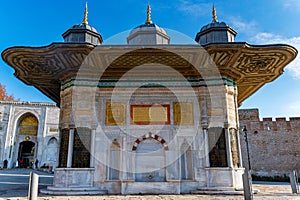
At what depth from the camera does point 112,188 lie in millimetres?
7789

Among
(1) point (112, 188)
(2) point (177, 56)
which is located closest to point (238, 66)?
(2) point (177, 56)

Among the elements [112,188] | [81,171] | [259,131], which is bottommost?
[112,188]

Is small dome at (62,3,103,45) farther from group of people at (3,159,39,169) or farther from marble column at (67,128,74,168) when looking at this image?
group of people at (3,159,39,169)

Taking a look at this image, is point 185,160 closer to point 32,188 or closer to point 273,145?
point 32,188

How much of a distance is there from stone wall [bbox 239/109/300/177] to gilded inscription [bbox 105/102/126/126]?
47.5 feet

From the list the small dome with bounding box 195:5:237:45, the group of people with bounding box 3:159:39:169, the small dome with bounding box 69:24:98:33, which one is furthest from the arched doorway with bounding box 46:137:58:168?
the small dome with bounding box 195:5:237:45

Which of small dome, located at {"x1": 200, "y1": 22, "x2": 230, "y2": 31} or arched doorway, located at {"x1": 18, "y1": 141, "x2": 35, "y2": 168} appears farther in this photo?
arched doorway, located at {"x1": 18, "y1": 141, "x2": 35, "y2": 168}

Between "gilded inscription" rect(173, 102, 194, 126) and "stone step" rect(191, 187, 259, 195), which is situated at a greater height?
"gilded inscription" rect(173, 102, 194, 126)

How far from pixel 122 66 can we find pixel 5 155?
25.2 meters

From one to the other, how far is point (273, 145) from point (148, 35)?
14348 millimetres

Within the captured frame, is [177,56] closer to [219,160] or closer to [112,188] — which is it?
[219,160]

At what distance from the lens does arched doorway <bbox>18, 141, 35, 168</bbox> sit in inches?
1207

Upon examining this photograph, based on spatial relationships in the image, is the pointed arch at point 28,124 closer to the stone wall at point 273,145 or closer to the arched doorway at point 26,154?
the arched doorway at point 26,154

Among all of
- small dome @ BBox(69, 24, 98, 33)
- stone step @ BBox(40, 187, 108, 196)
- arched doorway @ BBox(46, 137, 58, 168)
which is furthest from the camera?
arched doorway @ BBox(46, 137, 58, 168)
